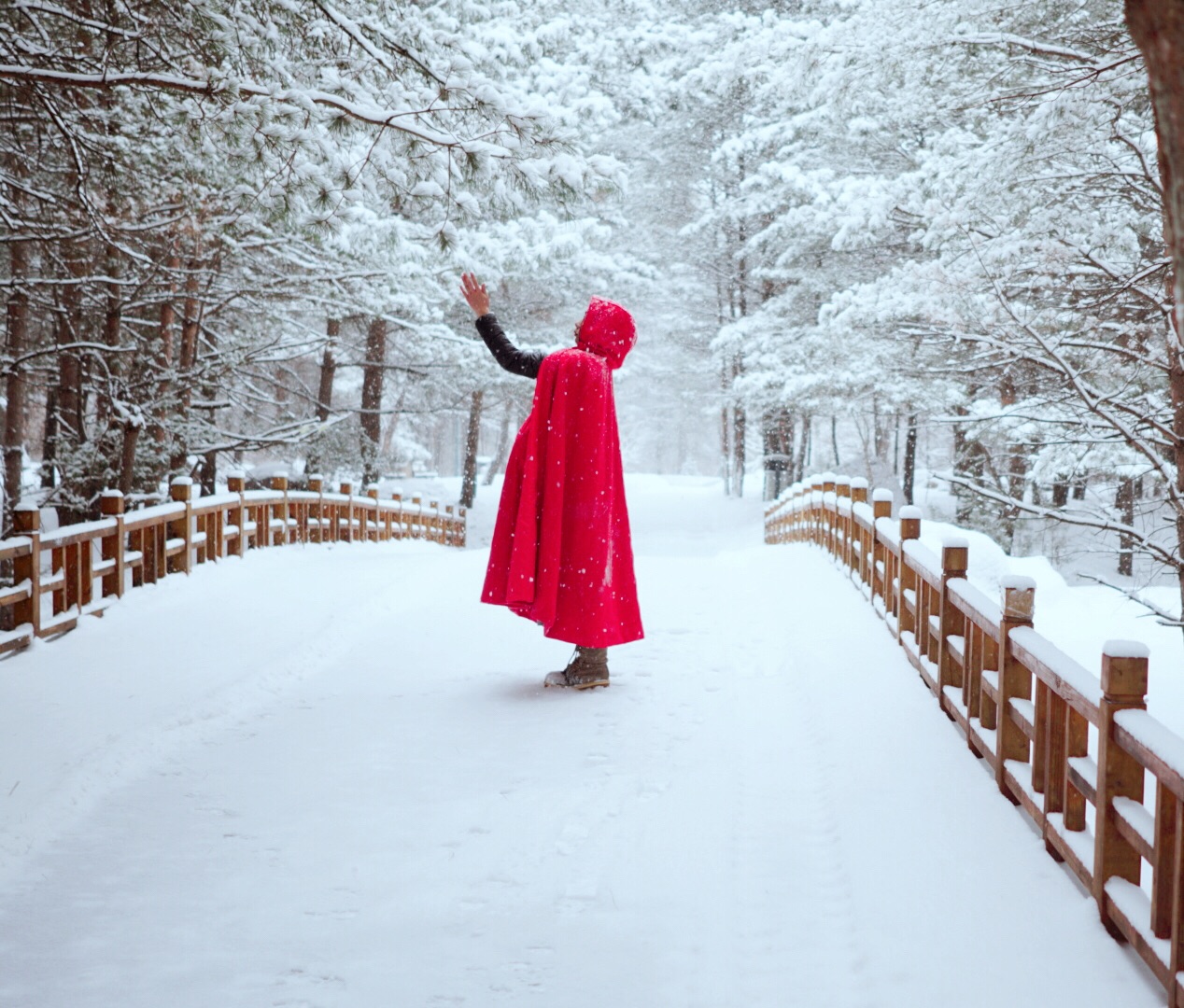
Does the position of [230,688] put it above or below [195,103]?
below

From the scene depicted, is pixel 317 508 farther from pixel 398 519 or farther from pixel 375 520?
pixel 398 519

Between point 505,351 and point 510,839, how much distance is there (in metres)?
2.70

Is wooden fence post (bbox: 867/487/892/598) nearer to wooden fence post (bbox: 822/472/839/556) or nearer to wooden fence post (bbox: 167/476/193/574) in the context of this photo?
wooden fence post (bbox: 822/472/839/556)

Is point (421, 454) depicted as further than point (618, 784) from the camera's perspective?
Yes

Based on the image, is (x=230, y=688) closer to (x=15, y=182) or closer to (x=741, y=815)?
(x=741, y=815)

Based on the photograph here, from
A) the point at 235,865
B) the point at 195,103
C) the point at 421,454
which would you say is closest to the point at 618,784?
the point at 235,865

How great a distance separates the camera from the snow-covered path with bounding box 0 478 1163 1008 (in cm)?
296

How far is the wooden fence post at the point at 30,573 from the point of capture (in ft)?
23.4

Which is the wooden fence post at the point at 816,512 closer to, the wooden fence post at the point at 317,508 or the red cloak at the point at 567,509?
the wooden fence post at the point at 317,508

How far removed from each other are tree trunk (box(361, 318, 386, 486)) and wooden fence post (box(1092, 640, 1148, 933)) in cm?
1763

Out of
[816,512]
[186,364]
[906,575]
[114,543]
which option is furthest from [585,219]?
[906,575]

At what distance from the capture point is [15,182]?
287 inches

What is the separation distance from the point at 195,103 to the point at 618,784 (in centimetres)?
408

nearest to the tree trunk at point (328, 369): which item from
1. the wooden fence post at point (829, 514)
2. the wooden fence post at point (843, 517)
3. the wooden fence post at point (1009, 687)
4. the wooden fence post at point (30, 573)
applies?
the wooden fence post at point (829, 514)
